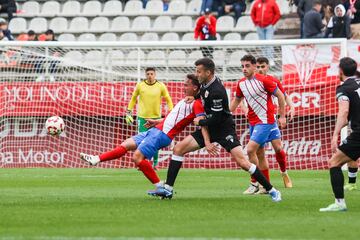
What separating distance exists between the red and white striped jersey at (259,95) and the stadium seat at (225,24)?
43.7ft

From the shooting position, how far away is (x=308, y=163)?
968 inches

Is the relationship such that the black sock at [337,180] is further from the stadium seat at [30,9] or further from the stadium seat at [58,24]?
the stadium seat at [30,9]

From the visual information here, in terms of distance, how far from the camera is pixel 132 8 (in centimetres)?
3172

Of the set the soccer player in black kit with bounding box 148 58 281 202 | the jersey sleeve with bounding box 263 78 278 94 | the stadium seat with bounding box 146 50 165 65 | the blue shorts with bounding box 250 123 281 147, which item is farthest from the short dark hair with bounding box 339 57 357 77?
the stadium seat with bounding box 146 50 165 65

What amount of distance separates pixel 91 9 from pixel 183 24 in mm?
3563

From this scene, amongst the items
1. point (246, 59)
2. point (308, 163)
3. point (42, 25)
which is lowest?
point (308, 163)

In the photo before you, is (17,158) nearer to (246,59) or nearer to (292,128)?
(292,128)

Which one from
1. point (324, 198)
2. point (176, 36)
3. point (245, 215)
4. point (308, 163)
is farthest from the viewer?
point (176, 36)

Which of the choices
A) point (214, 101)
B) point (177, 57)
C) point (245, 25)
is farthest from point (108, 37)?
point (214, 101)

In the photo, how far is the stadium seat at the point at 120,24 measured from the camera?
30.9m

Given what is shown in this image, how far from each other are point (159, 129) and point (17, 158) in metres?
11.2

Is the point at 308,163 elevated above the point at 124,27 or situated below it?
below

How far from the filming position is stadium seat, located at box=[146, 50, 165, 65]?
87.0 feet

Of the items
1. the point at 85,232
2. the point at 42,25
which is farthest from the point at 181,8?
the point at 85,232
